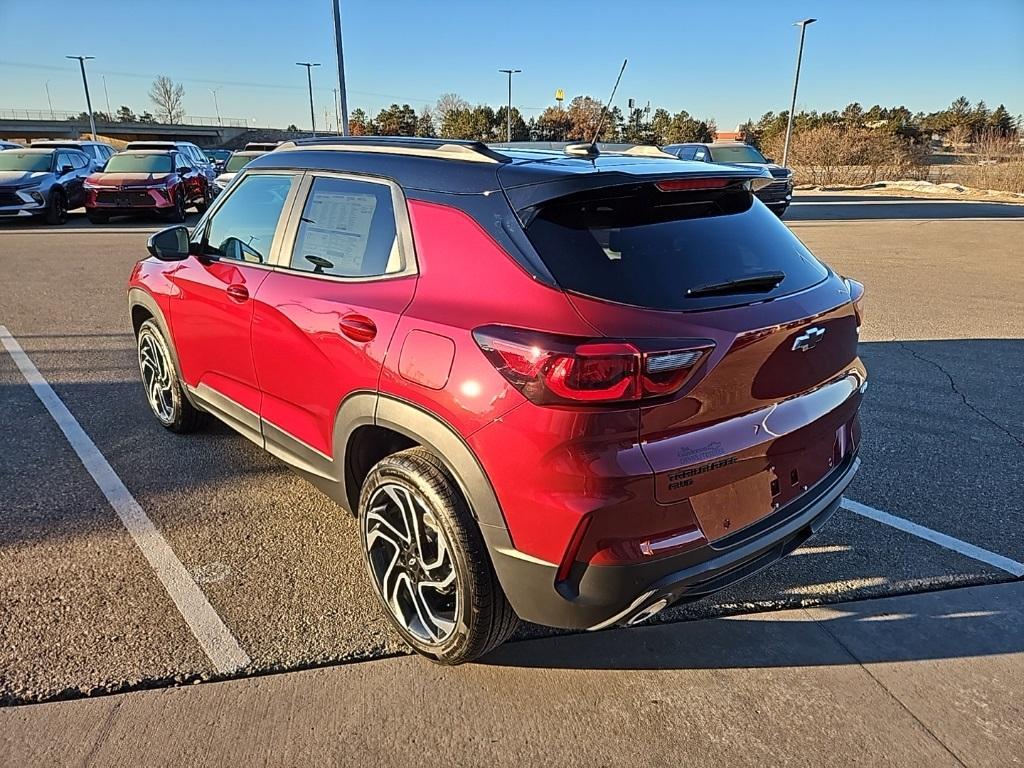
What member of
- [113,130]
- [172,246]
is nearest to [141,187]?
[172,246]

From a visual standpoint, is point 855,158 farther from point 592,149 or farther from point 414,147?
point 414,147

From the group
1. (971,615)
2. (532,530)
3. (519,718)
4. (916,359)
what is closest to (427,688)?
(519,718)

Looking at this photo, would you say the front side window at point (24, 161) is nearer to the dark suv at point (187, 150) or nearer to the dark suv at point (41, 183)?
the dark suv at point (41, 183)

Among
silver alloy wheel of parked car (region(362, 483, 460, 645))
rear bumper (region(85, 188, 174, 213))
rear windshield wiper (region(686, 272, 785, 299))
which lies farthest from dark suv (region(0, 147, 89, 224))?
rear windshield wiper (region(686, 272, 785, 299))

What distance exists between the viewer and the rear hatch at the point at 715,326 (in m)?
2.03

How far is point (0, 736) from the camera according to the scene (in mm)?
2186

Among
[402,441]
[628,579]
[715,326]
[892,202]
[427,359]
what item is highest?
[715,326]

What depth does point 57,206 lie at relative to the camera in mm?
16562

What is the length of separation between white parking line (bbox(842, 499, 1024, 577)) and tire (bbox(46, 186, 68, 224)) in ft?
59.8

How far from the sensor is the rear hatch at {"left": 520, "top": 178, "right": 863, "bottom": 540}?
2.03 meters

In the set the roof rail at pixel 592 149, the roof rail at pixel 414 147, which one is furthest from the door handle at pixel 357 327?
the roof rail at pixel 592 149

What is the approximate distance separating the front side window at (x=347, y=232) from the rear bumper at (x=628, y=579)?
3.68 feet

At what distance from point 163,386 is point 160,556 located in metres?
1.64

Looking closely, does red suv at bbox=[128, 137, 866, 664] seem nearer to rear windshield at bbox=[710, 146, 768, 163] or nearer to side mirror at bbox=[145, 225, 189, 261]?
side mirror at bbox=[145, 225, 189, 261]
